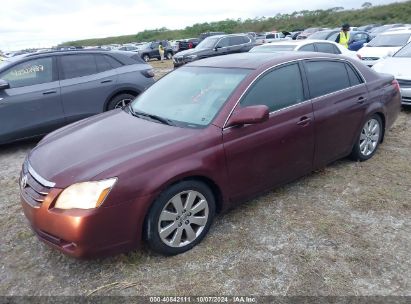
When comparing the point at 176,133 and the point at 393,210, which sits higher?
the point at 176,133

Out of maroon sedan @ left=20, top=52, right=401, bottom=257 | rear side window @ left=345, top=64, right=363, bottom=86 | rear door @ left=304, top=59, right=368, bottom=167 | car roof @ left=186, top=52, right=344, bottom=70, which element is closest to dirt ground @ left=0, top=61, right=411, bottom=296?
maroon sedan @ left=20, top=52, right=401, bottom=257

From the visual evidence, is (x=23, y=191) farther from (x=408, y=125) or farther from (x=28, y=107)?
(x=408, y=125)

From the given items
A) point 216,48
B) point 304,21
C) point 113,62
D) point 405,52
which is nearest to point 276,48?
point 405,52

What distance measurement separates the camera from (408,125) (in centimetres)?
636

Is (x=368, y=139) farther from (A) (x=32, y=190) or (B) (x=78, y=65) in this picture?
(B) (x=78, y=65)

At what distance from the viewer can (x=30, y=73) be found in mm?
6062

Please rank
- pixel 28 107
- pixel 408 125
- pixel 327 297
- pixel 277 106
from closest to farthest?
pixel 327 297, pixel 277 106, pixel 28 107, pixel 408 125

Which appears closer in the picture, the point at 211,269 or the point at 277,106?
the point at 211,269

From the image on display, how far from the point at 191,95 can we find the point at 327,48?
6.86 metres

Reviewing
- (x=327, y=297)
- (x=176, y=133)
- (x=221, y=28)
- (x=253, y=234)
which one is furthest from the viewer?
(x=221, y=28)

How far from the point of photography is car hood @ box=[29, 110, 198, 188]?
277 centimetres

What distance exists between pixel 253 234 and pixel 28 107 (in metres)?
4.35

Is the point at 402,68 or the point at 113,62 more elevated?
the point at 113,62

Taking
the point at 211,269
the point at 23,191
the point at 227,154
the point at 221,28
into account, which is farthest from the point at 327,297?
the point at 221,28
